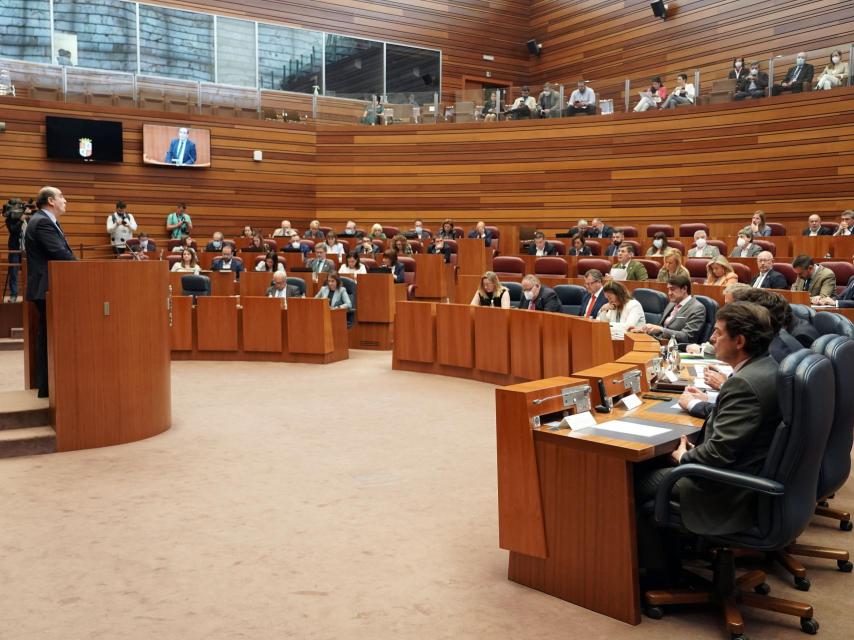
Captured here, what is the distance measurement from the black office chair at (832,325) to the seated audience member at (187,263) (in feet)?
25.7

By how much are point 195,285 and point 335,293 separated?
1.66m

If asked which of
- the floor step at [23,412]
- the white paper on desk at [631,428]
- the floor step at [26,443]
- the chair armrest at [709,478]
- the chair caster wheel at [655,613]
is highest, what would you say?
the white paper on desk at [631,428]

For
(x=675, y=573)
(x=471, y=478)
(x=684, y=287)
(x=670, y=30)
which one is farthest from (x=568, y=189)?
(x=675, y=573)

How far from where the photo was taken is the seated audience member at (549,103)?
45.9 feet

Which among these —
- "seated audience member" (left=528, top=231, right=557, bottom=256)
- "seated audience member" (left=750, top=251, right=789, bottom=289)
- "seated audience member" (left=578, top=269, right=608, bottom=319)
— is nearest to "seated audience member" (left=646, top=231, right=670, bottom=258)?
"seated audience member" (left=528, top=231, right=557, bottom=256)

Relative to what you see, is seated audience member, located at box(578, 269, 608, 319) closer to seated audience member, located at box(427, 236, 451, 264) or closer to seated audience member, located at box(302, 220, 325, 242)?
seated audience member, located at box(427, 236, 451, 264)

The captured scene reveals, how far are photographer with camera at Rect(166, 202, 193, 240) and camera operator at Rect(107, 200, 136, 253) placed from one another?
0.69m

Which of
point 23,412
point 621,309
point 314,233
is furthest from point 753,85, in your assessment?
point 23,412

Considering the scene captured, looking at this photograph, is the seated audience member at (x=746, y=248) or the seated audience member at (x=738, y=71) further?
the seated audience member at (x=738, y=71)

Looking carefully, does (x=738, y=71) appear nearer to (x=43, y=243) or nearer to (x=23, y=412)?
(x=43, y=243)

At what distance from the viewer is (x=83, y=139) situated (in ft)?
42.8

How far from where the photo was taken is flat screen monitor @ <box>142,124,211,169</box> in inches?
539

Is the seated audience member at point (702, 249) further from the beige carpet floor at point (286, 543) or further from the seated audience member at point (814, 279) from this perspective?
the beige carpet floor at point (286, 543)

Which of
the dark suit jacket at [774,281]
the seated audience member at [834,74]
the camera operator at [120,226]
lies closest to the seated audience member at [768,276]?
the dark suit jacket at [774,281]
